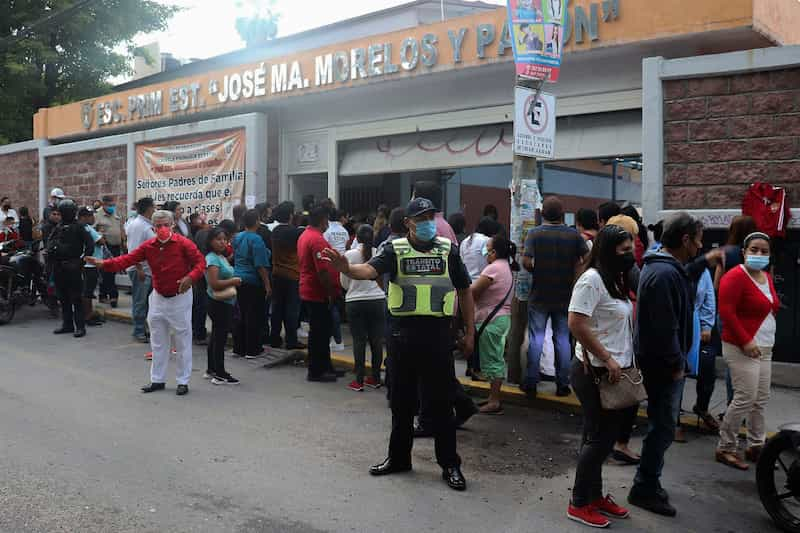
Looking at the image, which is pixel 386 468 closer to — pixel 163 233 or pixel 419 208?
pixel 419 208

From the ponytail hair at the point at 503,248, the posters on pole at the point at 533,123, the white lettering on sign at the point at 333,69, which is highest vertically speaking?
the white lettering on sign at the point at 333,69

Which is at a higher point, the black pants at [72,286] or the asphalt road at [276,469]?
the black pants at [72,286]

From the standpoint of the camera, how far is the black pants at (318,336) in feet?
26.1

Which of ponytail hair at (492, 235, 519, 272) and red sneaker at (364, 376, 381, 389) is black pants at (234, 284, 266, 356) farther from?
ponytail hair at (492, 235, 519, 272)

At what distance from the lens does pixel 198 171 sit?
576 inches

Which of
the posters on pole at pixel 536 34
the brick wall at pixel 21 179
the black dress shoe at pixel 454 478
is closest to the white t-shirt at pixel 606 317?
the black dress shoe at pixel 454 478

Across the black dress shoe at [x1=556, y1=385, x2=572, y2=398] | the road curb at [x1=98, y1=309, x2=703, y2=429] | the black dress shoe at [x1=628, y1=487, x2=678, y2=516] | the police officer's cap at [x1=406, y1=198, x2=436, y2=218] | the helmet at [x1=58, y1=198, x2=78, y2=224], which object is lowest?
the black dress shoe at [x1=628, y1=487, x2=678, y2=516]

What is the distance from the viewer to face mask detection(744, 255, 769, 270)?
5.20 metres

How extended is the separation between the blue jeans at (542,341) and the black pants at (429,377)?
2.25 metres

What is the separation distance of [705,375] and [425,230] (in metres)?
3.03

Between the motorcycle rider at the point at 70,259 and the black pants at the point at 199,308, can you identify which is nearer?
the black pants at the point at 199,308

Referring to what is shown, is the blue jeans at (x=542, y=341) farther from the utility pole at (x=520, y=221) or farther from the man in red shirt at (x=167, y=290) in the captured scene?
the man in red shirt at (x=167, y=290)

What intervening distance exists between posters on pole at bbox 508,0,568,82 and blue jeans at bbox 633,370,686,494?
3.58 meters

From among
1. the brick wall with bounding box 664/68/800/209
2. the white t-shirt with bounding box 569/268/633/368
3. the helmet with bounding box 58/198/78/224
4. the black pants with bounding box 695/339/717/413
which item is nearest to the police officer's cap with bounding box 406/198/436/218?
the white t-shirt with bounding box 569/268/633/368
